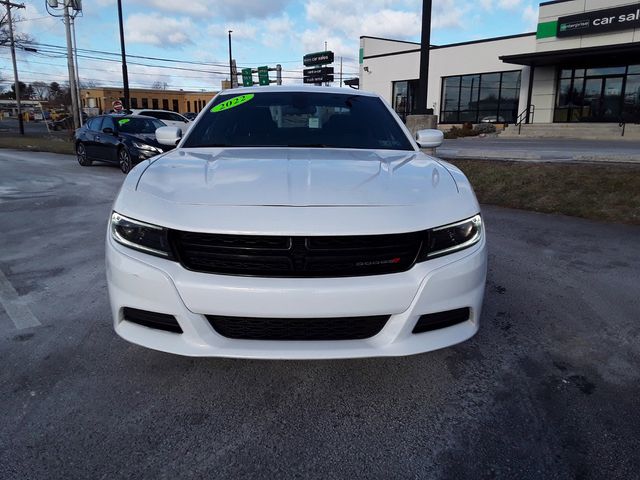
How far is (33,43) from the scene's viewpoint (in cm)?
3944

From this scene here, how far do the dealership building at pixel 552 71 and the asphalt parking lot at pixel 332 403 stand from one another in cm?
2457


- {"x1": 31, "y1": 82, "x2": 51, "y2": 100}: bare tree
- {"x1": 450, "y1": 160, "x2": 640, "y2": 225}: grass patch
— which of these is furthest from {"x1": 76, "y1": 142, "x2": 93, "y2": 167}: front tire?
{"x1": 31, "y1": 82, "x2": 51, "y2": 100}: bare tree

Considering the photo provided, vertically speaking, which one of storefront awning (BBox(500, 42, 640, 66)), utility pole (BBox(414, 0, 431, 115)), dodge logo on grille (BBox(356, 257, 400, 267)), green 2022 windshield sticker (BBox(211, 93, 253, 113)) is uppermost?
storefront awning (BBox(500, 42, 640, 66))

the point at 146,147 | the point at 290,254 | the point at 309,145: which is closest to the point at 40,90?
the point at 146,147

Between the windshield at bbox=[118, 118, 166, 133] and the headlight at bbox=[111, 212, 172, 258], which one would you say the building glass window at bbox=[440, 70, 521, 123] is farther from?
the headlight at bbox=[111, 212, 172, 258]

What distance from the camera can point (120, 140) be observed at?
505 inches

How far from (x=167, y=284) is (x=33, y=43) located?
4627cm

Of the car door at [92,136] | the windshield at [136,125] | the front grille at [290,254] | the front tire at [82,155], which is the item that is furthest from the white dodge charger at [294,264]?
the front tire at [82,155]

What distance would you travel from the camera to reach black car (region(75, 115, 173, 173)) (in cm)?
1224

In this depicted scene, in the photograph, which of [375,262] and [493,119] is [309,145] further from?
[493,119]

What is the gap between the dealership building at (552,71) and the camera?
2373 centimetres

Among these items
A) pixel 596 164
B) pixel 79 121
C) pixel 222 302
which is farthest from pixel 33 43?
→ pixel 222 302

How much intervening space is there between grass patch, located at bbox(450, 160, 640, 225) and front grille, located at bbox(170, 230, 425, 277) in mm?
5752

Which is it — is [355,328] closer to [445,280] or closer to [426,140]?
[445,280]
